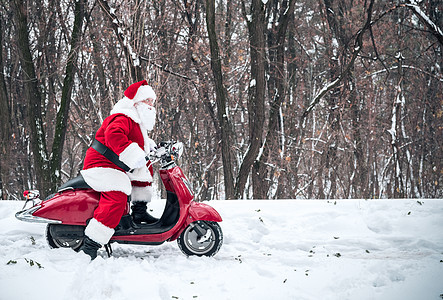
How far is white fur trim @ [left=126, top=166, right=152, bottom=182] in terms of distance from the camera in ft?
15.5

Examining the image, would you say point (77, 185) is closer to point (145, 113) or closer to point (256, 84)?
point (145, 113)

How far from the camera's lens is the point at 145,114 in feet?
15.5

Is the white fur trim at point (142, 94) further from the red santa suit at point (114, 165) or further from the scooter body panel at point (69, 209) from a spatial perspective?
the scooter body panel at point (69, 209)


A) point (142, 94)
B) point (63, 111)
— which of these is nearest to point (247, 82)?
point (63, 111)

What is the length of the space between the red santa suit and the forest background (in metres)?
3.38

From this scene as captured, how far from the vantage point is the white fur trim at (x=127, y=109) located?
457 centimetres

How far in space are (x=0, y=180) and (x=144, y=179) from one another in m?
9.28

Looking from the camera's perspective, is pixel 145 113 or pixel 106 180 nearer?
pixel 106 180

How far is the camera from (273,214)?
18.7 ft

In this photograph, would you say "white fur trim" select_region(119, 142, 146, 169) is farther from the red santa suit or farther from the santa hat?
the santa hat

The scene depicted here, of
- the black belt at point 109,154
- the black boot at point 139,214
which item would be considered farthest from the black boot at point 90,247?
the black belt at point 109,154

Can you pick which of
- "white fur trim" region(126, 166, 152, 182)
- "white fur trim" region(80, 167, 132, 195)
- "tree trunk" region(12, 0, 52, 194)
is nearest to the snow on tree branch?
"tree trunk" region(12, 0, 52, 194)

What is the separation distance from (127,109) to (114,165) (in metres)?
0.59

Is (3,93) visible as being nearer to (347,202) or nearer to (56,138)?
(56,138)
